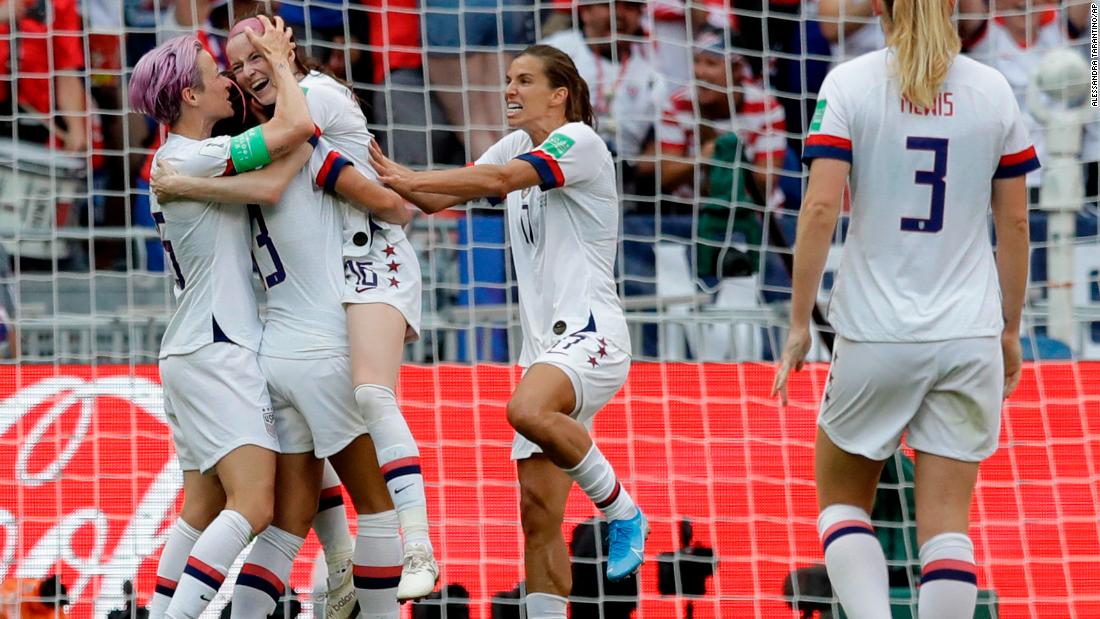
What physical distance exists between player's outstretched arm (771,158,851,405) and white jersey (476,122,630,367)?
38.7 inches

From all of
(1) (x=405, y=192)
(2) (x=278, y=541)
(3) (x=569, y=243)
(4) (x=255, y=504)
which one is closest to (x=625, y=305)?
(3) (x=569, y=243)

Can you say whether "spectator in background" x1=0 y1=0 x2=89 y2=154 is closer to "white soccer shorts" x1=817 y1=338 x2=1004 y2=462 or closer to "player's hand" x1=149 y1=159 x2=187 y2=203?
"player's hand" x1=149 y1=159 x2=187 y2=203

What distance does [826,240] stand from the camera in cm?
395

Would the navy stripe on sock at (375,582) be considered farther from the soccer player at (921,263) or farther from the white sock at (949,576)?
the white sock at (949,576)

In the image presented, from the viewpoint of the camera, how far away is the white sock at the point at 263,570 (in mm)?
4727

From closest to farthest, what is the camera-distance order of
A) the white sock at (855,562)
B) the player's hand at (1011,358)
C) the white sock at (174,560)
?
the white sock at (855,562) < the player's hand at (1011,358) < the white sock at (174,560)

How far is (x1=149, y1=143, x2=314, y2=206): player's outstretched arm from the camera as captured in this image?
178 inches

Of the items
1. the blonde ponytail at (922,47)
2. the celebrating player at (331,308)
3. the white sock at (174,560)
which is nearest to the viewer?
the blonde ponytail at (922,47)

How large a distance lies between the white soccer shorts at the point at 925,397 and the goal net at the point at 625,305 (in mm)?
1983

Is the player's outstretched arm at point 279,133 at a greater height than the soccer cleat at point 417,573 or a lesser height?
greater

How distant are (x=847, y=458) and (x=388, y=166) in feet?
5.71

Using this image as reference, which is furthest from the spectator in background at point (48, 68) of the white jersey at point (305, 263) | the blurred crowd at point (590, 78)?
the white jersey at point (305, 263)

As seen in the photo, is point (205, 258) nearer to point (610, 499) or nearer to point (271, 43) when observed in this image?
point (271, 43)

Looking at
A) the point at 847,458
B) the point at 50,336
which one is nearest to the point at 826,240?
the point at 847,458
